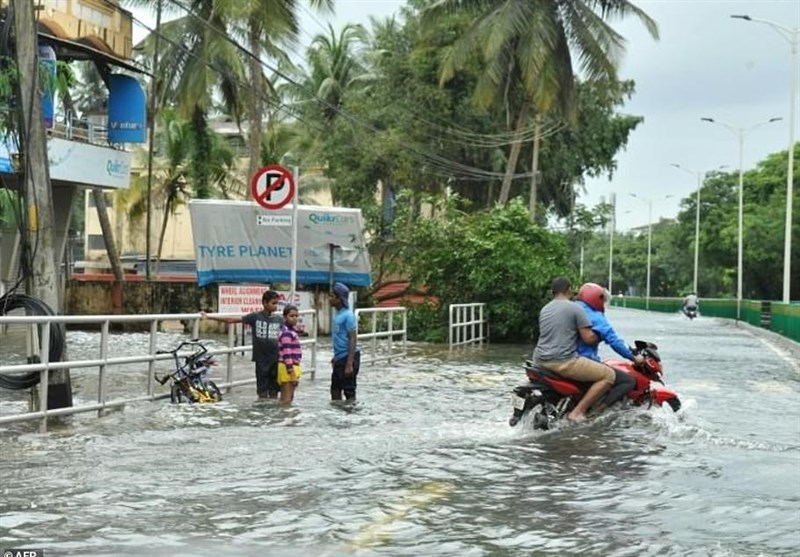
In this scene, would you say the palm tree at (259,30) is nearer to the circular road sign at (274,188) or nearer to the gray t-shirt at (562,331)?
the circular road sign at (274,188)

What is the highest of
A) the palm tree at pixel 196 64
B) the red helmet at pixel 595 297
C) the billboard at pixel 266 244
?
the palm tree at pixel 196 64

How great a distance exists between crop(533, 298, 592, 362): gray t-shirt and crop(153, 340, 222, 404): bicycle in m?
4.12

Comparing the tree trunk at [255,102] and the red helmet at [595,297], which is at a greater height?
the tree trunk at [255,102]

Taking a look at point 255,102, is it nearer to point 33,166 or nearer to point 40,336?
point 33,166

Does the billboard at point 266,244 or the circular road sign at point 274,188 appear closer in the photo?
the circular road sign at point 274,188

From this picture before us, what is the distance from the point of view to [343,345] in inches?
534

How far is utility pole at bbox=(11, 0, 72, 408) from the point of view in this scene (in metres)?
11.7

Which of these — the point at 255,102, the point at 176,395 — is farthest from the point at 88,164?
the point at 176,395

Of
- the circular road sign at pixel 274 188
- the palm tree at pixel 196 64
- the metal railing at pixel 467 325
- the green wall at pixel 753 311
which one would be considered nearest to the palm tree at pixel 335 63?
the palm tree at pixel 196 64

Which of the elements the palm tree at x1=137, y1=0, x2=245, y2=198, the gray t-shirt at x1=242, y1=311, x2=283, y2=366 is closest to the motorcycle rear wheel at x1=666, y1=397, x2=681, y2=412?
the gray t-shirt at x1=242, y1=311, x2=283, y2=366

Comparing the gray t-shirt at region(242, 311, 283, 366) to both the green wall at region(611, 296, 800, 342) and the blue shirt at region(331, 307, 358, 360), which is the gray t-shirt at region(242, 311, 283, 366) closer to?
the blue shirt at region(331, 307, 358, 360)

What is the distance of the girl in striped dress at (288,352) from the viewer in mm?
12812

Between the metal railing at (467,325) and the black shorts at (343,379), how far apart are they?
470 inches

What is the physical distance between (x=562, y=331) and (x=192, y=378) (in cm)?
444
